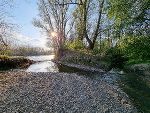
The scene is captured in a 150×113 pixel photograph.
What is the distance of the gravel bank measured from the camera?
1489 cm

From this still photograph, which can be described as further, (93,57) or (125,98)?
(93,57)

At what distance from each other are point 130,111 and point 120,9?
20.5m

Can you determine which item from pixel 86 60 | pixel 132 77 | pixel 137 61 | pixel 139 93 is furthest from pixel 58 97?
pixel 86 60

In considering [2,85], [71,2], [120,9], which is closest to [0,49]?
[2,85]

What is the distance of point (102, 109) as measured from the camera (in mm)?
15281

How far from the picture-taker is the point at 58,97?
17.2 m

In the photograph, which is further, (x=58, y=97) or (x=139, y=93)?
(x=139, y=93)

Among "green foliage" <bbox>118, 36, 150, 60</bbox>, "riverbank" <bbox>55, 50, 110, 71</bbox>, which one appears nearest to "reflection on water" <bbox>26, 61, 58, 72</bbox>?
"riverbank" <bbox>55, 50, 110, 71</bbox>

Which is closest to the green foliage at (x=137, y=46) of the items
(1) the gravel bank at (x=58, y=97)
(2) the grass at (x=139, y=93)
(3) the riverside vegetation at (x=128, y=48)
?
(3) the riverside vegetation at (x=128, y=48)

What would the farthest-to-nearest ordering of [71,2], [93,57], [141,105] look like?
1. [71,2]
2. [93,57]
3. [141,105]

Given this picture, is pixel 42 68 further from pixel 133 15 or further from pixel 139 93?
pixel 139 93

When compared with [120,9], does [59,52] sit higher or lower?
lower

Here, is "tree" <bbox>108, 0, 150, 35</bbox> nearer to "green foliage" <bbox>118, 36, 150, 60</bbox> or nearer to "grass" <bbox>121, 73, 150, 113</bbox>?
"green foliage" <bbox>118, 36, 150, 60</bbox>

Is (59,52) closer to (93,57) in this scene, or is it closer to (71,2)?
(71,2)
